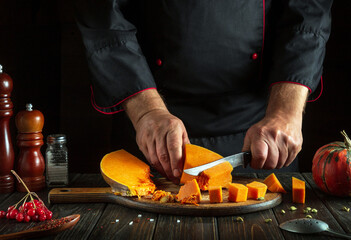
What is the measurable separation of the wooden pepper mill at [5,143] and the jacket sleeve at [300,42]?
104 cm

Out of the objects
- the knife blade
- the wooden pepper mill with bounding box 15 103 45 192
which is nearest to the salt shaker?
the wooden pepper mill with bounding box 15 103 45 192

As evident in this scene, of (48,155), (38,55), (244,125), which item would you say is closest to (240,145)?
(244,125)

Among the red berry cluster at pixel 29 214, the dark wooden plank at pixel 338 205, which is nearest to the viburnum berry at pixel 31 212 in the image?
the red berry cluster at pixel 29 214

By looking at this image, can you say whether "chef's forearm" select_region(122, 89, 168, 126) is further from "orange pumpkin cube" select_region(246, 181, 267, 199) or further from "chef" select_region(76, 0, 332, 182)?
"orange pumpkin cube" select_region(246, 181, 267, 199)

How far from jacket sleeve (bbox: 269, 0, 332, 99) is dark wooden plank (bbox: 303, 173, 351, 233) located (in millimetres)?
462

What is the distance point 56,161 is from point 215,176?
1.94 ft

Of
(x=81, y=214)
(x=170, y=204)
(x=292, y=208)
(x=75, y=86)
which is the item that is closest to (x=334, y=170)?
(x=292, y=208)

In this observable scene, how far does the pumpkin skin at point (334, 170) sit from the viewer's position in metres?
1.48

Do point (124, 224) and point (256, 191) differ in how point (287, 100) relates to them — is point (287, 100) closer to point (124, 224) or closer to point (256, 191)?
point (256, 191)

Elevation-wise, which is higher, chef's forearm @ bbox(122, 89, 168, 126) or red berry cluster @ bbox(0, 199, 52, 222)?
chef's forearm @ bbox(122, 89, 168, 126)

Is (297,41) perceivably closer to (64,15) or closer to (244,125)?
(244,125)

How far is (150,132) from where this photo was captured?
1556 millimetres

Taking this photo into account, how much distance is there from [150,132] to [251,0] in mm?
764

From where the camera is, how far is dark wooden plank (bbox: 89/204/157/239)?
1159 mm
